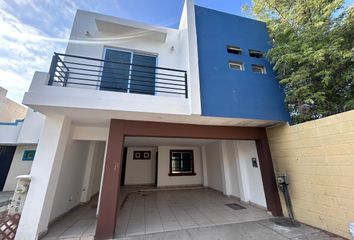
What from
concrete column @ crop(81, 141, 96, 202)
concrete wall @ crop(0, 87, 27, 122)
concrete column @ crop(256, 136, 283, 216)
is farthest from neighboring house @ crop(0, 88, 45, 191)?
concrete column @ crop(256, 136, 283, 216)

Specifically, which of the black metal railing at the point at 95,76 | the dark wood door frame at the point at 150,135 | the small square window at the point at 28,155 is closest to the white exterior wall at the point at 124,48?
the black metal railing at the point at 95,76

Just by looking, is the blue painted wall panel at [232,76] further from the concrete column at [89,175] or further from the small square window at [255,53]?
the concrete column at [89,175]

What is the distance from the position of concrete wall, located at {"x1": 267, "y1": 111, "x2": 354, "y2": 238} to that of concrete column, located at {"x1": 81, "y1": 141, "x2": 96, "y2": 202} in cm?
634

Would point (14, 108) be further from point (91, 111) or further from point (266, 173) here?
point (266, 173)

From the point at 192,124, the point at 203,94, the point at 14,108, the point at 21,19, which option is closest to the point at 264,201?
the point at 192,124

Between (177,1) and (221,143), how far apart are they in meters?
5.90

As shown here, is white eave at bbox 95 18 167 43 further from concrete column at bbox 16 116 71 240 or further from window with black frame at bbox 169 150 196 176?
window with black frame at bbox 169 150 196 176

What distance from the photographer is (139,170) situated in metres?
9.48

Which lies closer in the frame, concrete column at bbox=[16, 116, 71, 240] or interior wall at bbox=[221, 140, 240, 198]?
concrete column at bbox=[16, 116, 71, 240]

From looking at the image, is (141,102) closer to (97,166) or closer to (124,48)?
(124,48)

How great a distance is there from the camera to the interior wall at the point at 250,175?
4.91m

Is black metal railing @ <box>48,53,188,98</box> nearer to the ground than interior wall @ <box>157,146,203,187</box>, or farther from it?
farther from it

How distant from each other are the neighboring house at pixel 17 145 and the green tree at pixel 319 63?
10116 mm

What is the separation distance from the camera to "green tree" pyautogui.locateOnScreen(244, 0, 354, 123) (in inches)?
150
